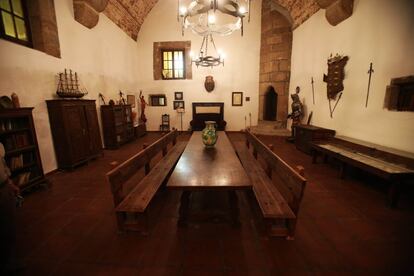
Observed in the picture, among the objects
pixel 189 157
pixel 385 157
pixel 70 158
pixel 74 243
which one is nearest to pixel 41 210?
pixel 74 243

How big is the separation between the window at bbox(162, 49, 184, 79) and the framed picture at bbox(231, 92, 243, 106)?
2.22 meters

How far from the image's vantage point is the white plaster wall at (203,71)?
280 inches

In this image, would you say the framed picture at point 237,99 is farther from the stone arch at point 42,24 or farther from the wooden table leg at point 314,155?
the stone arch at point 42,24

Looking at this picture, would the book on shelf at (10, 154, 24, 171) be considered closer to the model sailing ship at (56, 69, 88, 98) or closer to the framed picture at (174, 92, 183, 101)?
the model sailing ship at (56, 69, 88, 98)

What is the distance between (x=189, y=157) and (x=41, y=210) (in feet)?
6.21

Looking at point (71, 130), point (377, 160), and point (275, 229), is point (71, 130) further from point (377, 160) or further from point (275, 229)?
point (377, 160)

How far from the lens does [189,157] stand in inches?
93.5

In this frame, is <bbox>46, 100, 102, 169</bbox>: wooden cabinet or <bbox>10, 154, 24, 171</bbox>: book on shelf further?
<bbox>46, 100, 102, 169</bbox>: wooden cabinet

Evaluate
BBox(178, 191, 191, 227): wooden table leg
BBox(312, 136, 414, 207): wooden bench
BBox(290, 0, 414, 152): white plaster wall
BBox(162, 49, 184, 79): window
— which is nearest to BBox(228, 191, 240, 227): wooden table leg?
BBox(178, 191, 191, 227): wooden table leg

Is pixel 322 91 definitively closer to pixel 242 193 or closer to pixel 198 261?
pixel 242 193

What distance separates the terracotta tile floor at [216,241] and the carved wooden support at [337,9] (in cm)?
338

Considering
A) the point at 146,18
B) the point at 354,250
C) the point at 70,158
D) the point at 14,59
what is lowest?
the point at 354,250

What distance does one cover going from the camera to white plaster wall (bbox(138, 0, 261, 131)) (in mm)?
7121

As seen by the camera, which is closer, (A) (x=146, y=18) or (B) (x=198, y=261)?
(B) (x=198, y=261)
